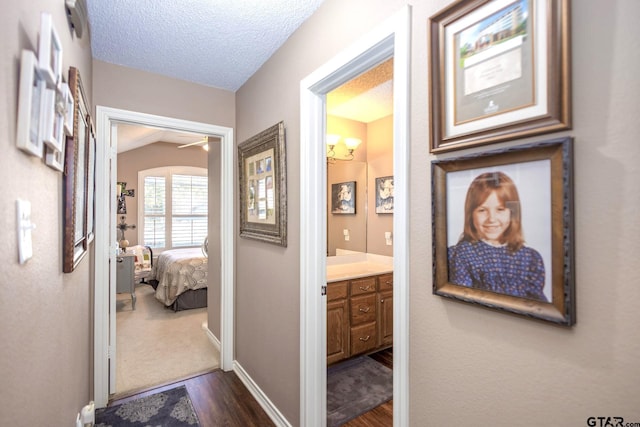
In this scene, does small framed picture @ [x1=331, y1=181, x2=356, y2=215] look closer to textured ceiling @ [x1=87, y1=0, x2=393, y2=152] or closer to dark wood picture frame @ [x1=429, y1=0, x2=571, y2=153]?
textured ceiling @ [x1=87, y1=0, x2=393, y2=152]

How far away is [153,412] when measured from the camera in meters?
2.18

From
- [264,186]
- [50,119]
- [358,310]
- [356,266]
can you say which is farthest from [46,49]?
[356,266]

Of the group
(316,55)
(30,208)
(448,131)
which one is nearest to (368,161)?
(316,55)

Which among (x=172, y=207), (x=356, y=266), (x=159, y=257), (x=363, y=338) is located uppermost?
(x=172, y=207)

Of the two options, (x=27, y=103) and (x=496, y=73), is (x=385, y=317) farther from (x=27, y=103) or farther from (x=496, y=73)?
(x=27, y=103)

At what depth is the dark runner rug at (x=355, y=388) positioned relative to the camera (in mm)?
2186

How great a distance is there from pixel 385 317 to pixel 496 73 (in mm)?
2617

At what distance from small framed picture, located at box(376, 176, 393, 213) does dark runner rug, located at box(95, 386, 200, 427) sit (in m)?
2.58

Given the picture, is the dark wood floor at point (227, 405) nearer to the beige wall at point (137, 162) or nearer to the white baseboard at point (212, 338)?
the white baseboard at point (212, 338)

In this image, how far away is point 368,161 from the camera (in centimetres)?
371

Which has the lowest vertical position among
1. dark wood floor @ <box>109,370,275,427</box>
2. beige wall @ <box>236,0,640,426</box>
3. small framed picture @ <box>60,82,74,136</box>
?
dark wood floor @ <box>109,370,275,427</box>

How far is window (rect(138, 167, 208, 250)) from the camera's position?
6.54m

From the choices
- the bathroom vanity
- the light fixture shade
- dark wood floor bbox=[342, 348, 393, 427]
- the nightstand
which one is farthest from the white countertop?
the nightstand

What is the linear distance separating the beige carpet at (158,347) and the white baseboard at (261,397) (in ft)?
1.10
